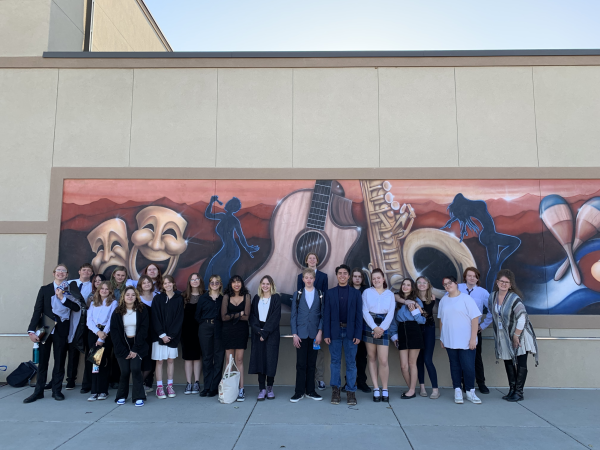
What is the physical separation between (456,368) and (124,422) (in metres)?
4.63

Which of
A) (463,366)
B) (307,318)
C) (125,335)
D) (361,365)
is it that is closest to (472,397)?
(463,366)

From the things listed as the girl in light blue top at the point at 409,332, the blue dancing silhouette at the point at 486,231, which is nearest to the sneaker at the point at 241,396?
the girl in light blue top at the point at 409,332

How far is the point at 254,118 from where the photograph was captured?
8.20 metres

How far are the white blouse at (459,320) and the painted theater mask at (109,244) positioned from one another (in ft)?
18.2

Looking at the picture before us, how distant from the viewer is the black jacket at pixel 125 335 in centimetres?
629

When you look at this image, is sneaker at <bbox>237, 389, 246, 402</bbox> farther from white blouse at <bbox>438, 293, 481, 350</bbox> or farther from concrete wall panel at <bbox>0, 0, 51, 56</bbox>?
concrete wall panel at <bbox>0, 0, 51, 56</bbox>

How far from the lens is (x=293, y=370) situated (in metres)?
7.45

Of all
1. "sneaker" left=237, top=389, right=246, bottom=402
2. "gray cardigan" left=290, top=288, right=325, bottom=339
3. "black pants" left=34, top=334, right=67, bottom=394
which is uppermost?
"gray cardigan" left=290, top=288, right=325, bottom=339

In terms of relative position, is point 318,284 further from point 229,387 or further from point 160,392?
point 160,392

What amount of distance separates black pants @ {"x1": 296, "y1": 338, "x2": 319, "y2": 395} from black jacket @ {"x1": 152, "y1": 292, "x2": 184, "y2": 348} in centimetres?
186

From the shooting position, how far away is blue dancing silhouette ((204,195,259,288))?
781 centimetres

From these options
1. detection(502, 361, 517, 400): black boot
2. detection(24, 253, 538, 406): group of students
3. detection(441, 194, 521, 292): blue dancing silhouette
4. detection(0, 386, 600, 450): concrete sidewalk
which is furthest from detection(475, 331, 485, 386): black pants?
detection(441, 194, 521, 292): blue dancing silhouette

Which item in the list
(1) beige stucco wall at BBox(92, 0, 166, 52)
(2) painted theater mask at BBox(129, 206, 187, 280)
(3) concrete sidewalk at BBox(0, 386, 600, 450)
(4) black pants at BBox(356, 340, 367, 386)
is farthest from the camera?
(1) beige stucco wall at BBox(92, 0, 166, 52)

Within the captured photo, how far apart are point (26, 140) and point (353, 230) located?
20.8 feet
